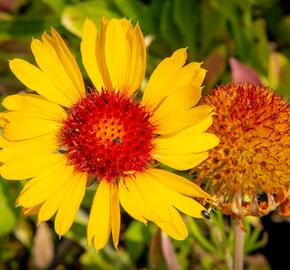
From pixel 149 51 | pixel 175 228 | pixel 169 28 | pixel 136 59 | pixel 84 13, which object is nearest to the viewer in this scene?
pixel 175 228

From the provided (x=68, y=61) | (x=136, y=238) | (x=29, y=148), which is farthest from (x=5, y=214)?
(x=68, y=61)

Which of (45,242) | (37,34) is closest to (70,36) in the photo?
(37,34)

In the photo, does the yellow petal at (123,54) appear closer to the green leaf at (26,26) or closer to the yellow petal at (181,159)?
the yellow petal at (181,159)

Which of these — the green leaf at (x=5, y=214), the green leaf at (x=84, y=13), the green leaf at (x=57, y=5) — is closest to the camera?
the green leaf at (x=5, y=214)

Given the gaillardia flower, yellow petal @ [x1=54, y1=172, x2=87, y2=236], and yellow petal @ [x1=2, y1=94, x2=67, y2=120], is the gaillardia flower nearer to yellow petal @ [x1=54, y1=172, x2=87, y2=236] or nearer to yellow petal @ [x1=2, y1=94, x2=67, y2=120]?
yellow petal @ [x1=54, y1=172, x2=87, y2=236]

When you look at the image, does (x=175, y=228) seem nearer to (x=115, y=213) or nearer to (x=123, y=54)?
(x=115, y=213)

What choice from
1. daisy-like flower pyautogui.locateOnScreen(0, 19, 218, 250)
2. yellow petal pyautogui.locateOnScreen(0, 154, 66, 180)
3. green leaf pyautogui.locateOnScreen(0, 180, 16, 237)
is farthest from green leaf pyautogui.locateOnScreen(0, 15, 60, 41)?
yellow petal pyautogui.locateOnScreen(0, 154, 66, 180)

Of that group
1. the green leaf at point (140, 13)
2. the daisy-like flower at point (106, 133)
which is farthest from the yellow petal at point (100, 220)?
the green leaf at point (140, 13)
